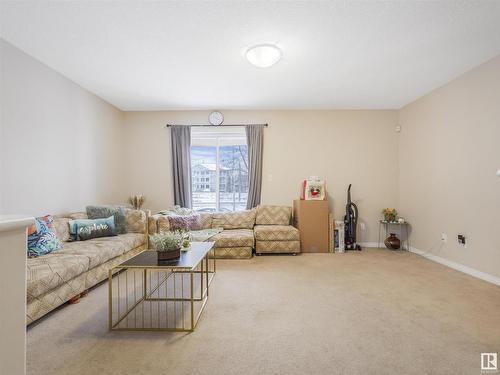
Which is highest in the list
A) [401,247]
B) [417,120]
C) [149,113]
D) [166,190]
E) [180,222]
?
[149,113]

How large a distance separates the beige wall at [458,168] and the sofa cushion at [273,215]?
2162 millimetres

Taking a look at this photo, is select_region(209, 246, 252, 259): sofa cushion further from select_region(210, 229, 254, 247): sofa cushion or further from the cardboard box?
the cardboard box

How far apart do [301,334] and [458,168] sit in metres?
3.19

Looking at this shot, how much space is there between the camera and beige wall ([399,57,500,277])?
9.69 ft

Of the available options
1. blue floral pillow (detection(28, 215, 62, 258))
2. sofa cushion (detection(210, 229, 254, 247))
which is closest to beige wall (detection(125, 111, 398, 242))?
sofa cushion (detection(210, 229, 254, 247))

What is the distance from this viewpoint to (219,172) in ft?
16.5

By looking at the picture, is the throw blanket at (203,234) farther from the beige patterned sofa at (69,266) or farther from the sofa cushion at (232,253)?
the beige patterned sofa at (69,266)

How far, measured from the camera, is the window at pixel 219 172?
4992 millimetres

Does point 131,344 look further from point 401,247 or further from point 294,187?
point 401,247

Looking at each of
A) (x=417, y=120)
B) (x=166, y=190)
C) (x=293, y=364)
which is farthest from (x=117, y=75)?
(x=417, y=120)

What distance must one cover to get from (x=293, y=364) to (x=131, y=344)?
1.11 meters

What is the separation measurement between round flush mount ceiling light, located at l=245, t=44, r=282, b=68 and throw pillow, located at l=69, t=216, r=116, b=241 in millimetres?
2776

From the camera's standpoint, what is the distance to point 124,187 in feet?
16.1

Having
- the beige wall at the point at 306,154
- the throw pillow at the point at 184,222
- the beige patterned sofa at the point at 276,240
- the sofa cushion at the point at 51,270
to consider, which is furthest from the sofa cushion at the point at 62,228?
the beige patterned sofa at the point at 276,240
